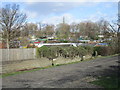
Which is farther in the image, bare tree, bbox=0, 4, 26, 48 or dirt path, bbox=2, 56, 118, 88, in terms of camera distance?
bare tree, bbox=0, 4, 26, 48

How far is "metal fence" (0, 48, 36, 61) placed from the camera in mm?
18953

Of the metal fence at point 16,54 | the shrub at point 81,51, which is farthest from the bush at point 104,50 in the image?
the metal fence at point 16,54

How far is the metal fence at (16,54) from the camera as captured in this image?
18953 mm

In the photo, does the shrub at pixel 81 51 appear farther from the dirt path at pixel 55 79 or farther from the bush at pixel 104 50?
the dirt path at pixel 55 79

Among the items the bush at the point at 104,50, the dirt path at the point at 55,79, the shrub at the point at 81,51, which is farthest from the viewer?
the bush at the point at 104,50

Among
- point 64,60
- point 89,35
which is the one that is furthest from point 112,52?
point 89,35

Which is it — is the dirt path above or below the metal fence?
below

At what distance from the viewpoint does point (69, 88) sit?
7426 millimetres

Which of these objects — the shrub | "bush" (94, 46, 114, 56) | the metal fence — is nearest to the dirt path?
the metal fence

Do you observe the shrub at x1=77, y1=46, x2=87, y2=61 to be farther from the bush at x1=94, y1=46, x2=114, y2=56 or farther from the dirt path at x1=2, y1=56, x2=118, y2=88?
the dirt path at x1=2, y1=56, x2=118, y2=88

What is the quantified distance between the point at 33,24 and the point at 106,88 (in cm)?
9211

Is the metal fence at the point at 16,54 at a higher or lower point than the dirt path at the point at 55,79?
higher

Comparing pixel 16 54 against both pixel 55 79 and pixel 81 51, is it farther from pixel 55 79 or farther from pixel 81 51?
pixel 55 79

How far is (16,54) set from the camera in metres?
20.6
